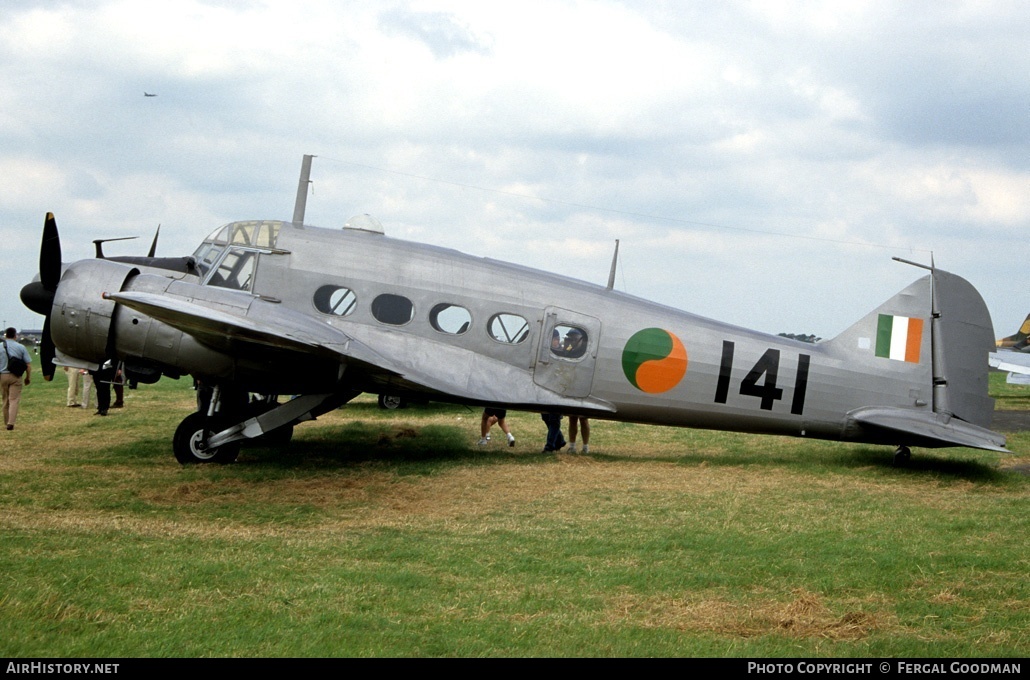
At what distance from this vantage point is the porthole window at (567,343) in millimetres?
12227

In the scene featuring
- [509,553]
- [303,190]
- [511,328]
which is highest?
[303,190]

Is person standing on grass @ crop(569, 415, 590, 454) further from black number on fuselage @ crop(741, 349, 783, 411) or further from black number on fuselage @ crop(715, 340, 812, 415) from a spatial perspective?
black number on fuselage @ crop(741, 349, 783, 411)

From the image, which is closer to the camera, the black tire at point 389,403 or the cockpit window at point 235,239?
the cockpit window at point 235,239

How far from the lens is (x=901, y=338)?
12367mm

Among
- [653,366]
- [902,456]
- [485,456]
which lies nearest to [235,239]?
[485,456]

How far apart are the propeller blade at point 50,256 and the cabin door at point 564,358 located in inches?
254

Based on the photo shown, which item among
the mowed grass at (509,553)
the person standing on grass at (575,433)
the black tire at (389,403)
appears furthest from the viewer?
the black tire at (389,403)

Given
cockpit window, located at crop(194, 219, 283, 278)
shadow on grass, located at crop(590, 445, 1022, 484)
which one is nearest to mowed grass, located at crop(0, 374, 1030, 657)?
shadow on grass, located at crop(590, 445, 1022, 484)

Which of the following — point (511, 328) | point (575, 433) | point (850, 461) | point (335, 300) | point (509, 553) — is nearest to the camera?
point (509, 553)

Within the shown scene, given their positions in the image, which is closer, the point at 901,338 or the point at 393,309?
the point at 393,309

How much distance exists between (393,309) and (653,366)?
371 cm

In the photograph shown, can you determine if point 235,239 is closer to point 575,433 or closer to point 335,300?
point 335,300

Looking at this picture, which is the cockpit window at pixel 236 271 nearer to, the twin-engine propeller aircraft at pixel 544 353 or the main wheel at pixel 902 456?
the twin-engine propeller aircraft at pixel 544 353

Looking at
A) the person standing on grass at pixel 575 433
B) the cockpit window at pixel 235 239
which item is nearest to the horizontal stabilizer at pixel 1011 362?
the person standing on grass at pixel 575 433
